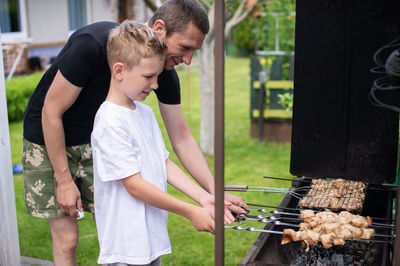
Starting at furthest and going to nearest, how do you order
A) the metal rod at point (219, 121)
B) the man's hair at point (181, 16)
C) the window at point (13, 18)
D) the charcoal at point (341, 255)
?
the window at point (13, 18), the charcoal at point (341, 255), the man's hair at point (181, 16), the metal rod at point (219, 121)

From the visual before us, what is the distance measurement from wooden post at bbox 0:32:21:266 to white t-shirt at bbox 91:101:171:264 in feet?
3.29

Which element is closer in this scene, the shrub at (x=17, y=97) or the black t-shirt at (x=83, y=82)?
the black t-shirt at (x=83, y=82)

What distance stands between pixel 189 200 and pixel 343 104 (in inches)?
99.5

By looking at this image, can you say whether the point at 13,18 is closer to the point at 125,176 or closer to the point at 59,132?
the point at 59,132

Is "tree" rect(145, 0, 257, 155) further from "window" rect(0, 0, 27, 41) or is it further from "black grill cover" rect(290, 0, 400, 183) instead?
"window" rect(0, 0, 27, 41)

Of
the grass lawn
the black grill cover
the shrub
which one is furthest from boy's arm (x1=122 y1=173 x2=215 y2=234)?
the shrub

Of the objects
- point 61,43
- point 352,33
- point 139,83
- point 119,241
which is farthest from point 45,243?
point 61,43

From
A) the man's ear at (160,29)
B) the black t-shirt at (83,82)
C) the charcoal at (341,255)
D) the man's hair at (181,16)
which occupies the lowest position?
the charcoal at (341,255)

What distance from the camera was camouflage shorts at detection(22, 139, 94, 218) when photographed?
246cm

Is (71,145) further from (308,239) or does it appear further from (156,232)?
(308,239)

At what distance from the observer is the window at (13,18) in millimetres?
11750

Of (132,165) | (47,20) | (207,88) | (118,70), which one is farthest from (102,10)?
(132,165)

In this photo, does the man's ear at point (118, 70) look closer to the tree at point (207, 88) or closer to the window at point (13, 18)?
the tree at point (207, 88)

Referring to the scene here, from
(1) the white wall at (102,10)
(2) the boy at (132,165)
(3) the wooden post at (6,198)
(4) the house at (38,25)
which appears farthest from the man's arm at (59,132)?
(1) the white wall at (102,10)
